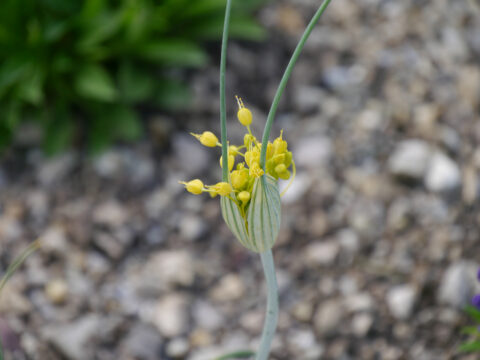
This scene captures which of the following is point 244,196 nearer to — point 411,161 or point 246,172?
point 246,172

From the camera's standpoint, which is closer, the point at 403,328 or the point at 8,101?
the point at 403,328

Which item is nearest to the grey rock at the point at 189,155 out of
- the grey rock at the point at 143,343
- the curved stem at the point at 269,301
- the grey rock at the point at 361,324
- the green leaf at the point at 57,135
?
the green leaf at the point at 57,135

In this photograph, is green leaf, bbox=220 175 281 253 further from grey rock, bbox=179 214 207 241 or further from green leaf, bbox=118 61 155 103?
green leaf, bbox=118 61 155 103

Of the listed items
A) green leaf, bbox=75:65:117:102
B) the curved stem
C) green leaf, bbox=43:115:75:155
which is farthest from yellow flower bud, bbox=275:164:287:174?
green leaf, bbox=43:115:75:155

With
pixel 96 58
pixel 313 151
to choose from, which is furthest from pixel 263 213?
pixel 96 58

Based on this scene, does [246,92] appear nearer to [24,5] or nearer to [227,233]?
[227,233]

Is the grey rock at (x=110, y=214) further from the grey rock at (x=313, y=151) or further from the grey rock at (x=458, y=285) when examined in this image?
the grey rock at (x=458, y=285)

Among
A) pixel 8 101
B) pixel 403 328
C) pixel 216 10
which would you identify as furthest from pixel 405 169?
pixel 8 101
